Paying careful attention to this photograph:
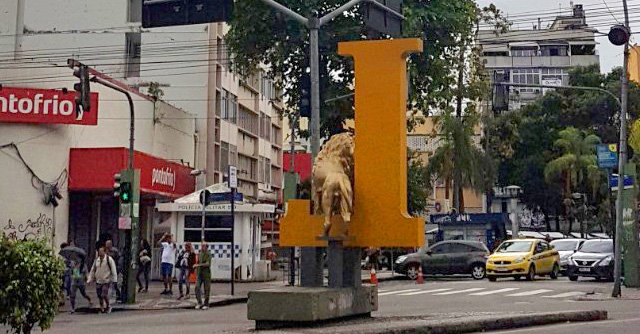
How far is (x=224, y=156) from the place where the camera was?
46.2 metres

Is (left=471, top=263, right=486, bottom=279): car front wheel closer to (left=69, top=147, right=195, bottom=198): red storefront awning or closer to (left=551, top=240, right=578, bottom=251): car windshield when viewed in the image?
(left=551, top=240, right=578, bottom=251): car windshield

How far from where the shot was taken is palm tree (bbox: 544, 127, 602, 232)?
61156 millimetres

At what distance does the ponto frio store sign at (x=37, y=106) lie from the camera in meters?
28.4

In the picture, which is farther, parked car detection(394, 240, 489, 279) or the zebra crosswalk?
parked car detection(394, 240, 489, 279)

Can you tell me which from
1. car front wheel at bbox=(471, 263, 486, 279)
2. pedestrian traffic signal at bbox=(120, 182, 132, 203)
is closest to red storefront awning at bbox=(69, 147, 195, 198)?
pedestrian traffic signal at bbox=(120, 182, 132, 203)

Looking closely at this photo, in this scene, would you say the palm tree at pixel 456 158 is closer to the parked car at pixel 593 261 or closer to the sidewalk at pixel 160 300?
the parked car at pixel 593 261

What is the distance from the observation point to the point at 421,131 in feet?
277

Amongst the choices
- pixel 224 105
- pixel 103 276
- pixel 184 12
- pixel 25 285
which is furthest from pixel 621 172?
pixel 224 105

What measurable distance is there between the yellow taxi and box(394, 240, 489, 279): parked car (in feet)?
5.29

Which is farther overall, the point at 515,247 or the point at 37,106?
the point at 515,247

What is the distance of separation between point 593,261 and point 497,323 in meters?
19.8

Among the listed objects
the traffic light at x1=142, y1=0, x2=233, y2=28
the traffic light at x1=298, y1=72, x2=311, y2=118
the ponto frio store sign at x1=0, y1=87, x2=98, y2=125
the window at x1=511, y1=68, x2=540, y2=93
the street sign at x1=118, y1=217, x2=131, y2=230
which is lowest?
the street sign at x1=118, y1=217, x2=131, y2=230

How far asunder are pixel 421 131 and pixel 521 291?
57.6m

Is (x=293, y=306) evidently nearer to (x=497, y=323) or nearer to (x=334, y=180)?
(x=334, y=180)
